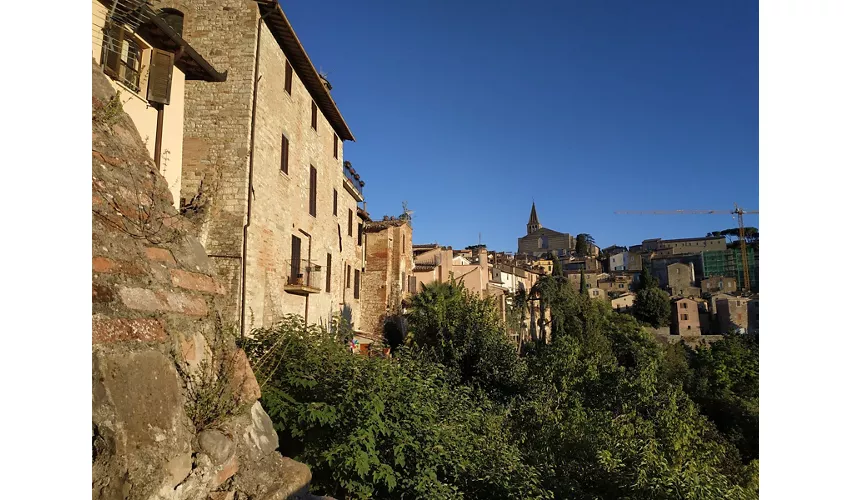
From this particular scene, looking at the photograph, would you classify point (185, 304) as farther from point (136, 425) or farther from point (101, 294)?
point (136, 425)

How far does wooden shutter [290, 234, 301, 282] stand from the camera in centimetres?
1235

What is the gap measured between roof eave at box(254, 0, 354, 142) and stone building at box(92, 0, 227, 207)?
3.04 metres

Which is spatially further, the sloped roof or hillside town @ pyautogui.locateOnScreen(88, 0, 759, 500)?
the sloped roof

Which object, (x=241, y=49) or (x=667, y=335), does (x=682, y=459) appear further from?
(x=667, y=335)

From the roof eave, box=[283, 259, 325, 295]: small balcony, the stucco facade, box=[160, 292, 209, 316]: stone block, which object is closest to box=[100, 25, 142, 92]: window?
the roof eave

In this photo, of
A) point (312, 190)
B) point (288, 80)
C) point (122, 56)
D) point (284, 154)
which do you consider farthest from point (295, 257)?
point (122, 56)

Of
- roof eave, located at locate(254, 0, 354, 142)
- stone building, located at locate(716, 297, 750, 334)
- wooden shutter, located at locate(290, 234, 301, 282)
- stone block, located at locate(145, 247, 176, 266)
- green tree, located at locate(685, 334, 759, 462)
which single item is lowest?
green tree, located at locate(685, 334, 759, 462)

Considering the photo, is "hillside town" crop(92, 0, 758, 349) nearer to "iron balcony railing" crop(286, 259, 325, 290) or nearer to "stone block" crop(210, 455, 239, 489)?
"iron balcony railing" crop(286, 259, 325, 290)

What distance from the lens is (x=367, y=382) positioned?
5.98 metres

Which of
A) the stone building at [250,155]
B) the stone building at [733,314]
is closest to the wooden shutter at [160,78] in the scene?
the stone building at [250,155]

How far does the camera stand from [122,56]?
21.9 ft

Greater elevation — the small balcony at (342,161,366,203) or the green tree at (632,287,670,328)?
the small balcony at (342,161,366,203)

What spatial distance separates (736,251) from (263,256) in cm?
→ 6382
